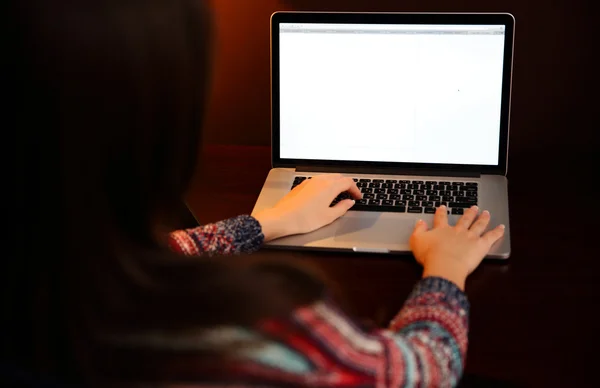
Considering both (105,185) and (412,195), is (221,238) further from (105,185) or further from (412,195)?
(105,185)

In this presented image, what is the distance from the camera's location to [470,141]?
132 centimetres

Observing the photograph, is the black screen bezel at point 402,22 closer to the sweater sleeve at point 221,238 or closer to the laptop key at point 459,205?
the laptop key at point 459,205

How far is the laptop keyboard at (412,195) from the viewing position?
1.22 m

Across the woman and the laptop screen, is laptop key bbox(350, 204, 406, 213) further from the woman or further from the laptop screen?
the woman

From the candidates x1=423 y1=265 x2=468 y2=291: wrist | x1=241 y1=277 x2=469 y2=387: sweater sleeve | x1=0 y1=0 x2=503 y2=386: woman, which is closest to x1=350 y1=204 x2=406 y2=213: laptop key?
x1=423 y1=265 x2=468 y2=291: wrist

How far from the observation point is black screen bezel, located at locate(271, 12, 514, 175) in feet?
4.22

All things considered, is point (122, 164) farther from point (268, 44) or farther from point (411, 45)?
point (268, 44)

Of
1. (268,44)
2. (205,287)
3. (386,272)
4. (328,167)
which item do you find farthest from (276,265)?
(268,44)

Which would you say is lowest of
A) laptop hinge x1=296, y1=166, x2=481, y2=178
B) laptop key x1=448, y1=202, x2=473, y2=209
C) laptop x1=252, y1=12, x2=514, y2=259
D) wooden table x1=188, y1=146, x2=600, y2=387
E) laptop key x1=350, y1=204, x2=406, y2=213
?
wooden table x1=188, y1=146, x2=600, y2=387

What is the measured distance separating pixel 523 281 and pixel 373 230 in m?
0.23

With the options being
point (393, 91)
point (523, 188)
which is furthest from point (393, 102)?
point (523, 188)

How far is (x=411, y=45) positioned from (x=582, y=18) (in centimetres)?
34

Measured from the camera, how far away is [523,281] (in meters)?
1.05

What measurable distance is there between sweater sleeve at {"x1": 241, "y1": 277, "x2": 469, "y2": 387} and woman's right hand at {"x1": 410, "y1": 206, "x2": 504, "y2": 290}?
12 cm
